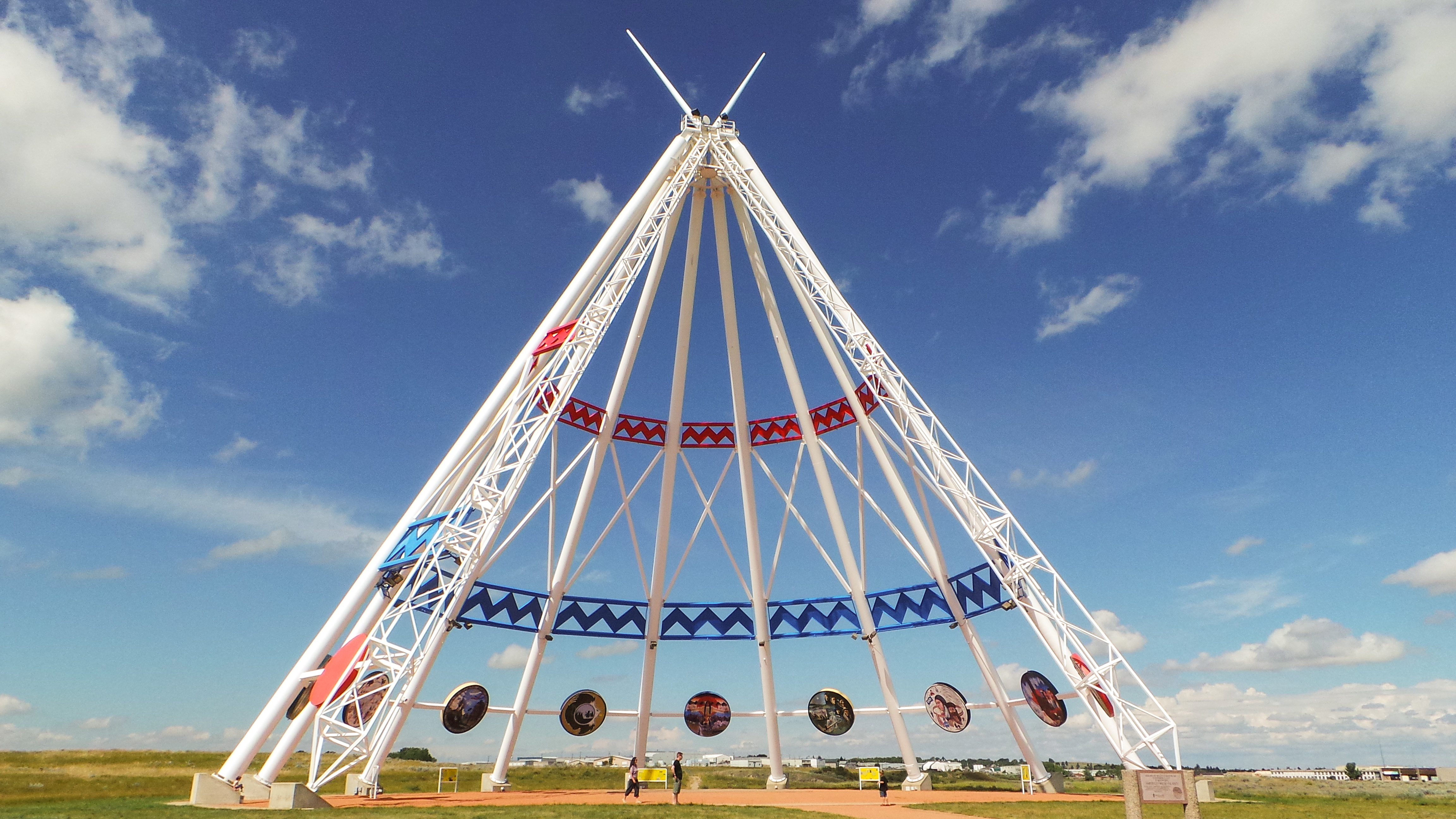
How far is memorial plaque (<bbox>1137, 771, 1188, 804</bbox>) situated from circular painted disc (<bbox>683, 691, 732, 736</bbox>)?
2531cm

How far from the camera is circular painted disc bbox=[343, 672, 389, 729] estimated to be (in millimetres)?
21562

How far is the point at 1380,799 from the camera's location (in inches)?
1019

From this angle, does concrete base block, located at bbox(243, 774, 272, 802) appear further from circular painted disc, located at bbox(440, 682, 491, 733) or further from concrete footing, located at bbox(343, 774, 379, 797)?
circular painted disc, located at bbox(440, 682, 491, 733)

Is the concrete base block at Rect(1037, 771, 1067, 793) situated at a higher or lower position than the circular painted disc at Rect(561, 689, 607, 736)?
lower

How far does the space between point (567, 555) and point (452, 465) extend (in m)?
9.91

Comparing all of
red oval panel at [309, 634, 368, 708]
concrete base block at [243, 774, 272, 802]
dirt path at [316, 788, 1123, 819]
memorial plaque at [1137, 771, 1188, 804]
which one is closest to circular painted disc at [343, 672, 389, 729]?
red oval panel at [309, 634, 368, 708]

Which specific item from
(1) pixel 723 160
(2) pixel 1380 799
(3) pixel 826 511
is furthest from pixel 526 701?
(2) pixel 1380 799

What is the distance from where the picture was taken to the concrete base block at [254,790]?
20297mm

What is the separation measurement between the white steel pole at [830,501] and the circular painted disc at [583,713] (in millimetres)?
12172

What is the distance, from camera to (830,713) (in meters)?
36.9

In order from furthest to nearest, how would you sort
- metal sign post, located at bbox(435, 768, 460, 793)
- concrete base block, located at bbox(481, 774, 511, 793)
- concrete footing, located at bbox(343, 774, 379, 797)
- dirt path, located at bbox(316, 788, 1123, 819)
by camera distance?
concrete base block, located at bbox(481, 774, 511, 793) → metal sign post, located at bbox(435, 768, 460, 793) → concrete footing, located at bbox(343, 774, 379, 797) → dirt path, located at bbox(316, 788, 1123, 819)

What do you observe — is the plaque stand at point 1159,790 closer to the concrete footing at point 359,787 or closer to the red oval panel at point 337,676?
the red oval panel at point 337,676

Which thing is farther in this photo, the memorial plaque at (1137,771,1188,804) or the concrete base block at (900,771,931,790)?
the concrete base block at (900,771,931,790)

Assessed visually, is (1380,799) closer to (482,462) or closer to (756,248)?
(756,248)
